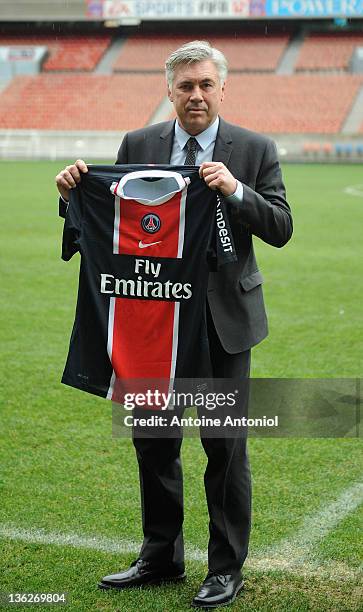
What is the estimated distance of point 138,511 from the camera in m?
3.74

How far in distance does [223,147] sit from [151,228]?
1.15 ft

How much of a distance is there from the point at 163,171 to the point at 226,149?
222mm

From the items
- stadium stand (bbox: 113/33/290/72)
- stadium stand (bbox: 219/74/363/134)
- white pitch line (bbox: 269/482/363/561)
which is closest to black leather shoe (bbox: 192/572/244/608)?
white pitch line (bbox: 269/482/363/561)

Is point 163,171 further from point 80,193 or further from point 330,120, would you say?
point 330,120

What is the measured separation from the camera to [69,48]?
4125cm

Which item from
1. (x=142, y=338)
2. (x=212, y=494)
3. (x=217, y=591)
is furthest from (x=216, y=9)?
(x=217, y=591)

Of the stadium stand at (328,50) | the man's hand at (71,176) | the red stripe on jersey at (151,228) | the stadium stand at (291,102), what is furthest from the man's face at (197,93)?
the stadium stand at (328,50)

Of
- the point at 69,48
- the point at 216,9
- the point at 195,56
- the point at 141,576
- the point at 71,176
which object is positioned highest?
the point at 216,9

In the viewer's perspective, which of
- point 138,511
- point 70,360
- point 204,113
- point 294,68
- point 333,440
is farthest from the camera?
point 294,68

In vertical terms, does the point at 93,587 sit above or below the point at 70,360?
below

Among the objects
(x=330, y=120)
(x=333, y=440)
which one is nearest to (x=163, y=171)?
(x=333, y=440)

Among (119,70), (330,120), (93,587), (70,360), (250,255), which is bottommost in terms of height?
(93,587)

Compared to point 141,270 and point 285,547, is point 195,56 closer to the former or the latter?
point 141,270

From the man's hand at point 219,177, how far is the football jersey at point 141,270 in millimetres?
87
